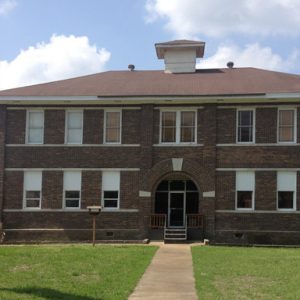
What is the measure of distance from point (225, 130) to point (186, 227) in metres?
5.17

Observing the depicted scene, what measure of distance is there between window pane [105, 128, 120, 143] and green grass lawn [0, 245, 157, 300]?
34.2 feet

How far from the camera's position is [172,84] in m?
31.8

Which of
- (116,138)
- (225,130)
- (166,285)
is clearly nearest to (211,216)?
(225,130)

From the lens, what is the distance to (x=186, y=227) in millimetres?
29031

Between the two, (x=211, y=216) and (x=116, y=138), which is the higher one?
(x=116, y=138)

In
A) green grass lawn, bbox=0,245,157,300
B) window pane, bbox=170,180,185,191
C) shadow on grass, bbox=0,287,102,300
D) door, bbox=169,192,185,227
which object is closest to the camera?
shadow on grass, bbox=0,287,102,300

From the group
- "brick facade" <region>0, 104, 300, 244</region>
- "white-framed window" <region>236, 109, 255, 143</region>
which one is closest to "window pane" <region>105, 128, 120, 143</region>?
"brick facade" <region>0, 104, 300, 244</region>

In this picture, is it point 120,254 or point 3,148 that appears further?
point 3,148

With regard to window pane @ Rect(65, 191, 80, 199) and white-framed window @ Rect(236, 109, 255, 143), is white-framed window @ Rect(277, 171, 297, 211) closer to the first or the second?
white-framed window @ Rect(236, 109, 255, 143)

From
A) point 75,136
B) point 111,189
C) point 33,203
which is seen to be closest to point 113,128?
point 75,136

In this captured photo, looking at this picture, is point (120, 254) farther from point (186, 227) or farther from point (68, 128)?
point (68, 128)

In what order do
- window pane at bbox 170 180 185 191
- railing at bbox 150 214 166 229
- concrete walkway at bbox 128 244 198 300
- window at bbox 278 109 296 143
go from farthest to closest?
window pane at bbox 170 180 185 191 → railing at bbox 150 214 166 229 → window at bbox 278 109 296 143 → concrete walkway at bbox 128 244 198 300

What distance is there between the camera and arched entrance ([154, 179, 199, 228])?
30.5 metres

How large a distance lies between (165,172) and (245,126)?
15.1 ft
